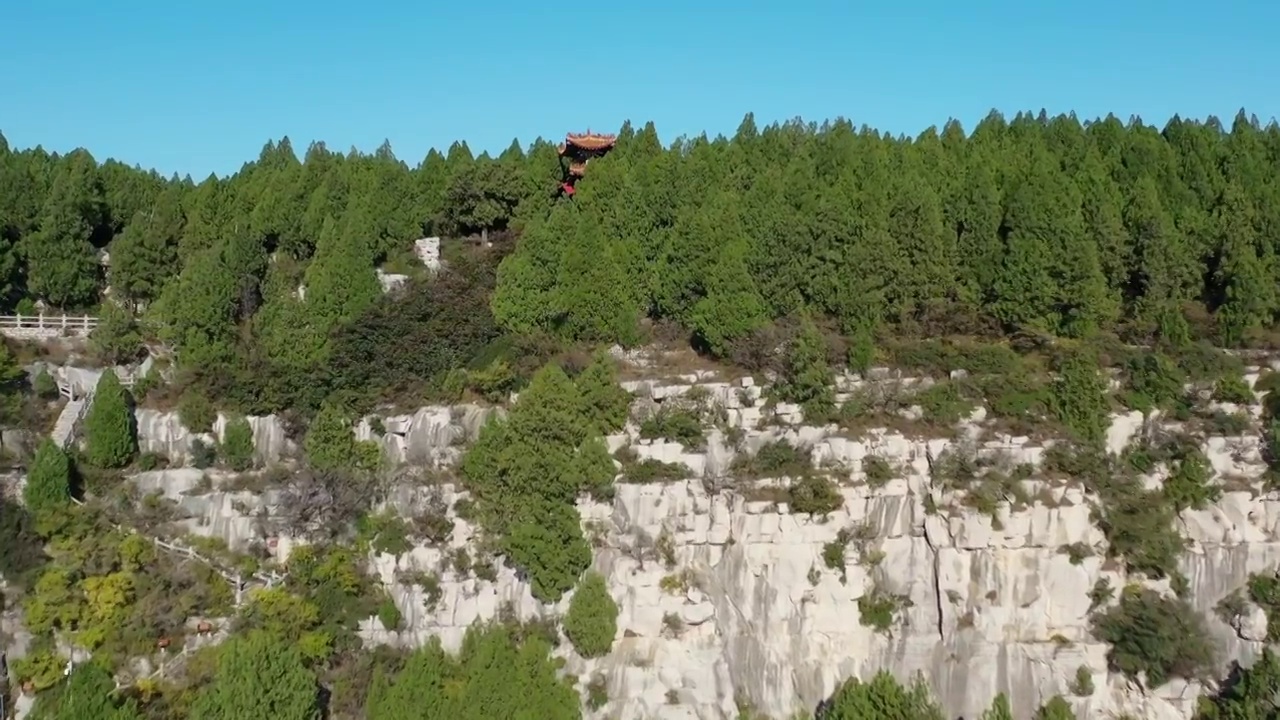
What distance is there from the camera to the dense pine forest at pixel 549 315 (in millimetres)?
24750

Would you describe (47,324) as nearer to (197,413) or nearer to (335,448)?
(197,413)

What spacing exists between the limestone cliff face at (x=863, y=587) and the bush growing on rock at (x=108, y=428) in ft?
31.5

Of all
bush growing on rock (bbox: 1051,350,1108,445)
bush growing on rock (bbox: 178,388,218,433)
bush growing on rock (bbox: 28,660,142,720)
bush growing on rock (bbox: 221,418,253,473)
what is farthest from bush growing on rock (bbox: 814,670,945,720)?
bush growing on rock (bbox: 178,388,218,433)

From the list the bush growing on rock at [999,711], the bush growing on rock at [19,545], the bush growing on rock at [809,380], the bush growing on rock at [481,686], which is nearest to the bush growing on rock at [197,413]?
the bush growing on rock at [19,545]

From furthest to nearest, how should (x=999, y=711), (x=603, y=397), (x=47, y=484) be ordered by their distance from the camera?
(x=47, y=484)
(x=603, y=397)
(x=999, y=711)

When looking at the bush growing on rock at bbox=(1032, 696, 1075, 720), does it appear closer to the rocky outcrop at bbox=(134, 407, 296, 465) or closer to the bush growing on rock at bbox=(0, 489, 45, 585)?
the rocky outcrop at bbox=(134, 407, 296, 465)

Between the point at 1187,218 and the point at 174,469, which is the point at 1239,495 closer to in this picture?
the point at 1187,218

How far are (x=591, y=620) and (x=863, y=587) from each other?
22.1 feet

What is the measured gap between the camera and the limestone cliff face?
24.7 metres

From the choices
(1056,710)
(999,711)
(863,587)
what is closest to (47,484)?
(863,587)

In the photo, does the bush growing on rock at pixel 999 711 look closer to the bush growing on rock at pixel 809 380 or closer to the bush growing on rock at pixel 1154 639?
the bush growing on rock at pixel 1154 639

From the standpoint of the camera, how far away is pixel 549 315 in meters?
30.6

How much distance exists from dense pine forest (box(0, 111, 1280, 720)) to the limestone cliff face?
2.84ft

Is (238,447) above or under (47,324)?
under
